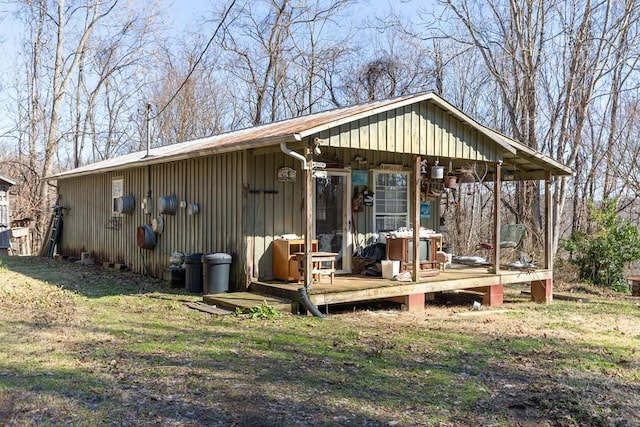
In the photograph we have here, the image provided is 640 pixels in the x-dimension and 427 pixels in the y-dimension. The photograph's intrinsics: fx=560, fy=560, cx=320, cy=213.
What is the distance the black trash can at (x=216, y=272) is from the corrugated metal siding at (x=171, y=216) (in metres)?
0.21

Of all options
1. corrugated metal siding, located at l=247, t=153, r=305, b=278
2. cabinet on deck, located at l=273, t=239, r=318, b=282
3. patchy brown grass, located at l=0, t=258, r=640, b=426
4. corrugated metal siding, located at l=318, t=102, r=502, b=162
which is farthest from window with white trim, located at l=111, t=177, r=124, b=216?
corrugated metal siding, located at l=318, t=102, r=502, b=162

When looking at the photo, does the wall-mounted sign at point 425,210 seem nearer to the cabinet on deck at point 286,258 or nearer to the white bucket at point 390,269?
the white bucket at point 390,269

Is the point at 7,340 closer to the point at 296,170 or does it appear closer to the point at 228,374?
the point at 228,374

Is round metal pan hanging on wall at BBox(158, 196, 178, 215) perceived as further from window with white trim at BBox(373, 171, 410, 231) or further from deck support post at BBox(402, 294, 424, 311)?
deck support post at BBox(402, 294, 424, 311)

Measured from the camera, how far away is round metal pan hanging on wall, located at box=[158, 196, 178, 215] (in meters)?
10.1

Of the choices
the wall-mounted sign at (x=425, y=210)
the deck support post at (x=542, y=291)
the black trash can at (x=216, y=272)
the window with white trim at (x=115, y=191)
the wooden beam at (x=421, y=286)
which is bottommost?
the deck support post at (x=542, y=291)

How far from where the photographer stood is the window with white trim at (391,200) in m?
9.91

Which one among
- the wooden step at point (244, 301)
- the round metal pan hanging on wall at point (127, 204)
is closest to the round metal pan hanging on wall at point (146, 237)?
the round metal pan hanging on wall at point (127, 204)

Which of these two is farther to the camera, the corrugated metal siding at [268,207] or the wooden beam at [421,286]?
the corrugated metal siding at [268,207]

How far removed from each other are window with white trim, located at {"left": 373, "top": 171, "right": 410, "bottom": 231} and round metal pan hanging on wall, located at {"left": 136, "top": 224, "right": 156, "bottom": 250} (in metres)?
4.33

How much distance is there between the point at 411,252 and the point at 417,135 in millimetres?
1917

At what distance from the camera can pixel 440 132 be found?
874 cm

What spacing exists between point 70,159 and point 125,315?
75.5 ft

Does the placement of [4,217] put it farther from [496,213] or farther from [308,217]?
[496,213]
